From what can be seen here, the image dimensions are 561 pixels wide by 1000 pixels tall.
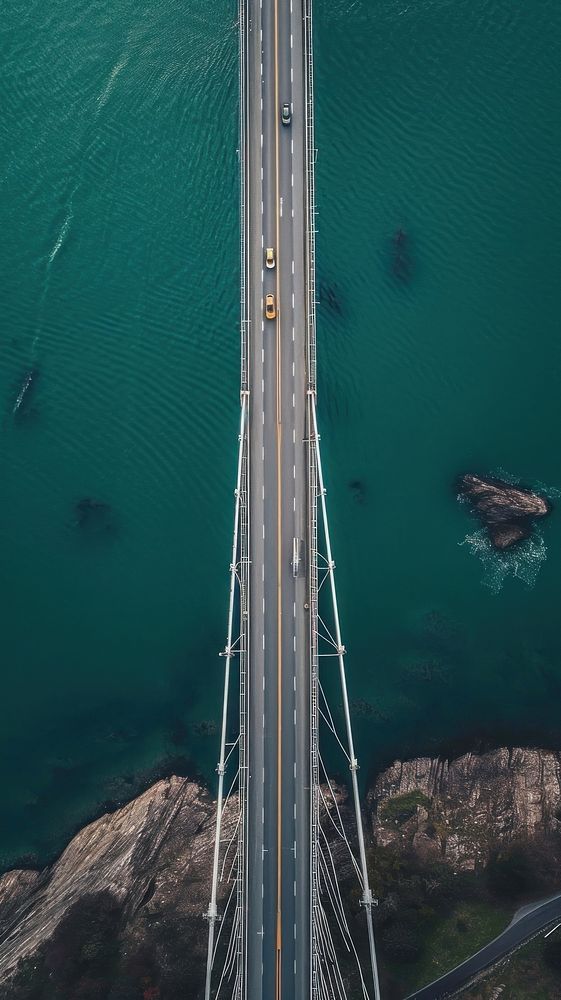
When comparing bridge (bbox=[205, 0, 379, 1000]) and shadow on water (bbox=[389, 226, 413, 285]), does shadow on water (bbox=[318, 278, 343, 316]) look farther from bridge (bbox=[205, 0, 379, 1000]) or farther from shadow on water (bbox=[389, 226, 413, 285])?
bridge (bbox=[205, 0, 379, 1000])

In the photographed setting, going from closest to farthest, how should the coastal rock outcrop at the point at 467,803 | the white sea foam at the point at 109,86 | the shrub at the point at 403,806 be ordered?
the coastal rock outcrop at the point at 467,803
the shrub at the point at 403,806
the white sea foam at the point at 109,86

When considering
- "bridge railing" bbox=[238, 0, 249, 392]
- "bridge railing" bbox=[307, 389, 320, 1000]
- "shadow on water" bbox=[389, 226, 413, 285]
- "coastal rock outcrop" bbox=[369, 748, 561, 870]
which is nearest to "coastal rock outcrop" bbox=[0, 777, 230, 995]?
"bridge railing" bbox=[307, 389, 320, 1000]

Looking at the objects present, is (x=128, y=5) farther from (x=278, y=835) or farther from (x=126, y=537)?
(x=278, y=835)

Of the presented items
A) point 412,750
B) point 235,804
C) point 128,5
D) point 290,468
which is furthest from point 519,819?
point 128,5

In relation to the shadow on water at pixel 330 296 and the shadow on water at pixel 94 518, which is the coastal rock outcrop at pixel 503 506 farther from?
the shadow on water at pixel 94 518

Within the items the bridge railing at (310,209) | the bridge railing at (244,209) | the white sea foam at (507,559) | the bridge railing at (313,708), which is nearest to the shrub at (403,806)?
the bridge railing at (313,708)

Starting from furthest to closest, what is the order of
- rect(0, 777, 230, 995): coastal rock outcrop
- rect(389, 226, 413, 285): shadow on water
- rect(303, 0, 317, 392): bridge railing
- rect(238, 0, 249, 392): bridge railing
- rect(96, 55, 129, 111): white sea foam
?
rect(96, 55, 129, 111): white sea foam < rect(389, 226, 413, 285): shadow on water < rect(0, 777, 230, 995): coastal rock outcrop < rect(303, 0, 317, 392): bridge railing < rect(238, 0, 249, 392): bridge railing

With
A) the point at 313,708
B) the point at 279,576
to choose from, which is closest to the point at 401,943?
the point at 313,708
